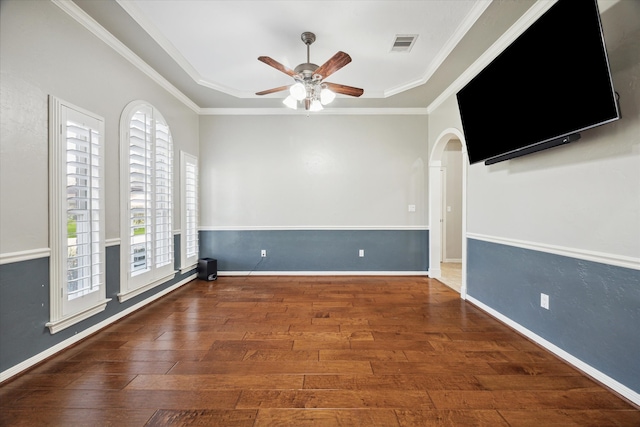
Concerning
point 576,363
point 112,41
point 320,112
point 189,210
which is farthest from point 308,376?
point 320,112

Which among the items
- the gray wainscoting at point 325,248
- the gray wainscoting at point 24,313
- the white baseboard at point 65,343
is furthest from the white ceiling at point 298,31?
the white baseboard at point 65,343

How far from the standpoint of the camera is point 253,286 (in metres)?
3.88

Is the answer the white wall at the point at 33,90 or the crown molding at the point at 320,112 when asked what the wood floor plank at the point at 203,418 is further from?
the crown molding at the point at 320,112

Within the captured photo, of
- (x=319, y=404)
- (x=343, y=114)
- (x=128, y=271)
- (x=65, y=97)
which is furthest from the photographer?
(x=343, y=114)

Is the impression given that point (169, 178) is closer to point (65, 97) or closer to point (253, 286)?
point (65, 97)

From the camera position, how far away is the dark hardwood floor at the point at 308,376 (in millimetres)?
1476

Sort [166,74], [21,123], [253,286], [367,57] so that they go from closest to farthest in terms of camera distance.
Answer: [21,123] → [367,57] → [166,74] → [253,286]

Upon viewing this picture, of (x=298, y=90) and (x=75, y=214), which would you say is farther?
(x=298, y=90)

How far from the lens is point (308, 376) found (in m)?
1.81

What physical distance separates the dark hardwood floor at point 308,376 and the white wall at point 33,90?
3.44 ft

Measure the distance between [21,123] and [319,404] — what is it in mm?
2756

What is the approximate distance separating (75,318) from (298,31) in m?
3.26

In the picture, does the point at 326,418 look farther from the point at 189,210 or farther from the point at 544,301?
the point at 189,210

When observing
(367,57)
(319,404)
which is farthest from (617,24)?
(319,404)
